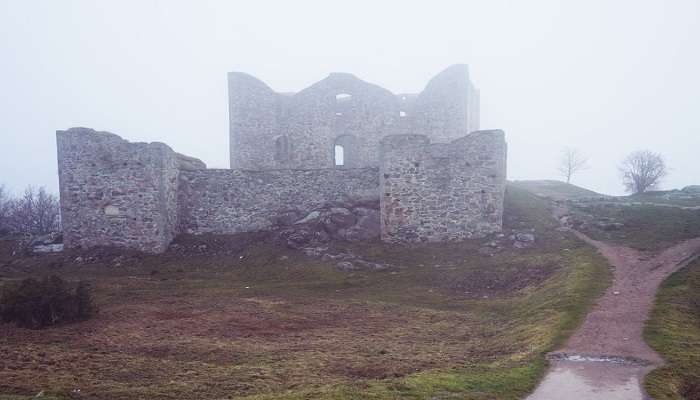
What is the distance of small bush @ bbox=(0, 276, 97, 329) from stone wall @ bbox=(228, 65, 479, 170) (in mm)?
22677

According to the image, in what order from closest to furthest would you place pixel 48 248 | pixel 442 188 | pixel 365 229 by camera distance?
pixel 442 188
pixel 365 229
pixel 48 248

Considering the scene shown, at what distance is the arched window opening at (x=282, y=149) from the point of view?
1471 inches

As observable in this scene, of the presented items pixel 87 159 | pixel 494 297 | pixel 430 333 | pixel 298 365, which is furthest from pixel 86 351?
pixel 87 159

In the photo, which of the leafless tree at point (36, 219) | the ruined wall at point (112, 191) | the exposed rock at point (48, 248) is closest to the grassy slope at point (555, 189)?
the ruined wall at point (112, 191)

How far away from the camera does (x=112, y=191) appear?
26359 mm

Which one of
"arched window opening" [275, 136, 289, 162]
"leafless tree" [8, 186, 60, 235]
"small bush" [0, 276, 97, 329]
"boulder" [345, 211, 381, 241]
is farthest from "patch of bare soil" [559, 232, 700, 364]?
"leafless tree" [8, 186, 60, 235]

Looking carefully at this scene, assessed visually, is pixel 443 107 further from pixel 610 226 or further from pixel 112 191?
pixel 112 191

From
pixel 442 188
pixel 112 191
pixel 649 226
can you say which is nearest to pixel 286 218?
pixel 442 188

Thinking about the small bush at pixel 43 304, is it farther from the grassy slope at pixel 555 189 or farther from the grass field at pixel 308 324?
the grassy slope at pixel 555 189

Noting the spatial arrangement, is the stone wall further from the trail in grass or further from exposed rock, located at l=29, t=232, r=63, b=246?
the trail in grass

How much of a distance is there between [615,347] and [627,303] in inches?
152

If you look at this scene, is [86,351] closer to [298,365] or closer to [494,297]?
[298,365]

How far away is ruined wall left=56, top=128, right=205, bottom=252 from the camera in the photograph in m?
26.0

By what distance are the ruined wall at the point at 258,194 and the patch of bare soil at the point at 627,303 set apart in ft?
40.9
